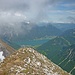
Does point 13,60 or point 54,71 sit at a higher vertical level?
point 13,60

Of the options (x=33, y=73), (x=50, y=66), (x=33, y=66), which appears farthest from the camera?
(x=50, y=66)

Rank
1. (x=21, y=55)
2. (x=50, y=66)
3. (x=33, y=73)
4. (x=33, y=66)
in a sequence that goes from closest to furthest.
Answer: (x=33, y=73) < (x=33, y=66) < (x=50, y=66) < (x=21, y=55)

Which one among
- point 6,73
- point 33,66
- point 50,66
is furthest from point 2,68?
point 50,66

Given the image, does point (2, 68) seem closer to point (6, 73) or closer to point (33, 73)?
point (6, 73)

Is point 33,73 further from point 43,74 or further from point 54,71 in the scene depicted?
point 54,71

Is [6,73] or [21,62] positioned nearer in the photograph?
[6,73]

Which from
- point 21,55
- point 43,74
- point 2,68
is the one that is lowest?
point 43,74
